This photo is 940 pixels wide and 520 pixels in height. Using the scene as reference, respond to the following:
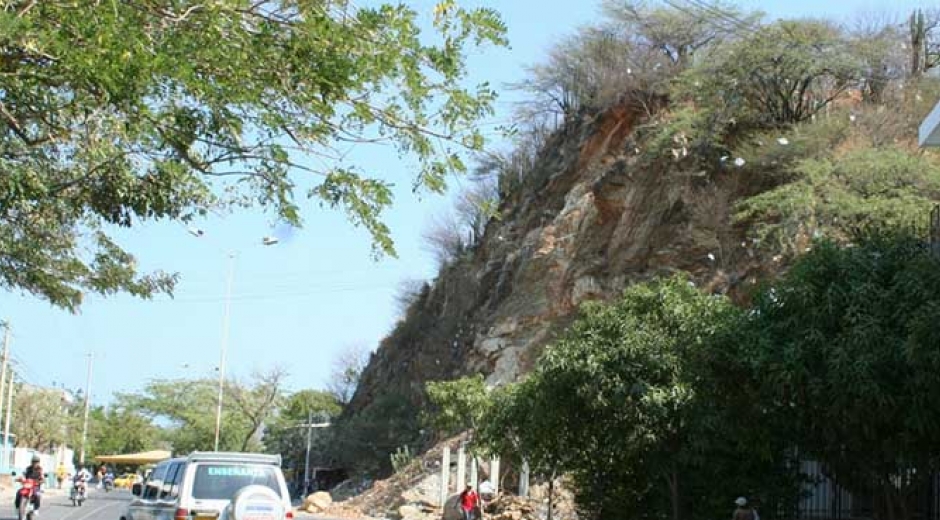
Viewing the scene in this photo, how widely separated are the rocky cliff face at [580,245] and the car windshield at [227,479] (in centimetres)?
2705

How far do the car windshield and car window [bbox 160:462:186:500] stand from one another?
0.28 meters

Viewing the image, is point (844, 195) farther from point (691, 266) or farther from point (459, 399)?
point (459, 399)

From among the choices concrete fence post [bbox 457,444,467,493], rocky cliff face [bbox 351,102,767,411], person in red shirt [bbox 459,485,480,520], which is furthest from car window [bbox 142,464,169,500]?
concrete fence post [bbox 457,444,467,493]

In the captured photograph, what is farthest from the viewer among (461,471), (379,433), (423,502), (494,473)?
(379,433)

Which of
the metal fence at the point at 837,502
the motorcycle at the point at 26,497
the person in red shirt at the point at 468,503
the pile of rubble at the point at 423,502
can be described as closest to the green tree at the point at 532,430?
the person in red shirt at the point at 468,503

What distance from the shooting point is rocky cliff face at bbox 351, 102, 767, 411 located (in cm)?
4462

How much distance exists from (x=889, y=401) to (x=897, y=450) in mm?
1175

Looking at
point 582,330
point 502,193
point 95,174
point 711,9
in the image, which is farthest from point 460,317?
point 95,174

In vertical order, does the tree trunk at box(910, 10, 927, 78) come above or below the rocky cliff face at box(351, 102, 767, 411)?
above

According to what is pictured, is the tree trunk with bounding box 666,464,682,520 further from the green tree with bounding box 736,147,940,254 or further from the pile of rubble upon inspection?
the green tree with bounding box 736,147,940,254

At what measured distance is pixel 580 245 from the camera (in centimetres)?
4947

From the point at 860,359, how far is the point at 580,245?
35.7 meters

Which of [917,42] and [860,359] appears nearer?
[860,359]

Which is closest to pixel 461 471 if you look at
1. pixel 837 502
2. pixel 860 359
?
pixel 837 502
